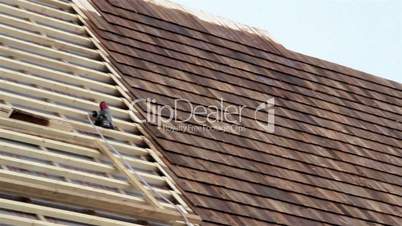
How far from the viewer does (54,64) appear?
12.0m

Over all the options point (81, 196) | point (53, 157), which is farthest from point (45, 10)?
point (81, 196)

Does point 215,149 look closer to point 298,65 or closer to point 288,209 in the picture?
point 288,209

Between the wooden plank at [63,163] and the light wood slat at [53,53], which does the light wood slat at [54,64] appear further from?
the wooden plank at [63,163]

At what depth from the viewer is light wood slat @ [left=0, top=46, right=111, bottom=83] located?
11679 millimetres

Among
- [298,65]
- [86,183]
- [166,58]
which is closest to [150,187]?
[86,183]

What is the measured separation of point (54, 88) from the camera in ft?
38.0

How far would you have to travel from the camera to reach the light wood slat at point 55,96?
36.5 ft

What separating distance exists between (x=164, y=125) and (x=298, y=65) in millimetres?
3644

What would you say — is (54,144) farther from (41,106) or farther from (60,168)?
(41,106)

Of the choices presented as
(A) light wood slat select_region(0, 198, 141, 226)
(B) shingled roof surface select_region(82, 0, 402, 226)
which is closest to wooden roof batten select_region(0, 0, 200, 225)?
(A) light wood slat select_region(0, 198, 141, 226)

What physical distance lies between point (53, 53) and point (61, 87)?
0.69 metres

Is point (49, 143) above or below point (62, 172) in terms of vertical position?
above

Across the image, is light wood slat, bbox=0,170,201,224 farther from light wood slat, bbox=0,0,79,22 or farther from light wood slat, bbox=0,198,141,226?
light wood slat, bbox=0,0,79,22

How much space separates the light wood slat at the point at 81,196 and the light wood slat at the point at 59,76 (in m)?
1.75
